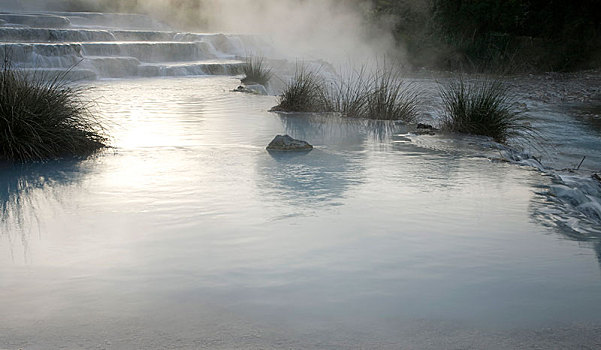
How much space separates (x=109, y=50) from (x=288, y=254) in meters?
13.6

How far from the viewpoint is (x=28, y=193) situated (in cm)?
431

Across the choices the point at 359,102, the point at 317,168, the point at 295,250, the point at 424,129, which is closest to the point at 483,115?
the point at 424,129

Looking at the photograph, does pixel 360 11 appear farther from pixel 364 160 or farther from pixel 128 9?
pixel 364 160

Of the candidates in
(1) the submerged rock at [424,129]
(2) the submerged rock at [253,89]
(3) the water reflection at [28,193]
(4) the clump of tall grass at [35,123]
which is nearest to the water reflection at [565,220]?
(1) the submerged rock at [424,129]

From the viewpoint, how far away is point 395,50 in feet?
74.1

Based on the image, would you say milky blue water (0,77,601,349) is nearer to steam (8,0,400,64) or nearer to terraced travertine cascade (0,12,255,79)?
terraced travertine cascade (0,12,255,79)

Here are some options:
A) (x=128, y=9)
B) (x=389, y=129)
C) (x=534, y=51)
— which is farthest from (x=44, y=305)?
(x=128, y=9)

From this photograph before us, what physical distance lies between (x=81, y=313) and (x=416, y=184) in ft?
8.80

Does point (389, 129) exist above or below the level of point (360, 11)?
below

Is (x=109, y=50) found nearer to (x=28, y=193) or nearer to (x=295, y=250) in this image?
(x=28, y=193)

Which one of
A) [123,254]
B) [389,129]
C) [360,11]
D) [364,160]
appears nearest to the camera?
[123,254]

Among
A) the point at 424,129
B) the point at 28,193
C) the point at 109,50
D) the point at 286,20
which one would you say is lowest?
the point at 28,193

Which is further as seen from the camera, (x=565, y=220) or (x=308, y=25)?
(x=308, y=25)

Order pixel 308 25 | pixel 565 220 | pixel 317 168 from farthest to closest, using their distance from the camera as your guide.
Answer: pixel 308 25, pixel 317 168, pixel 565 220
